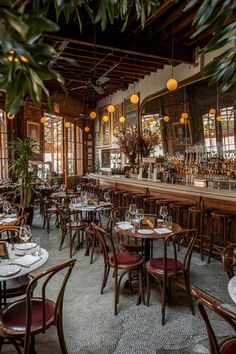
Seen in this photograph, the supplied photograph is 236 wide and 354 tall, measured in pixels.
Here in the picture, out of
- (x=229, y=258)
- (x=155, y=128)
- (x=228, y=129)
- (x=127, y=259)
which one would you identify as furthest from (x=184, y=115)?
(x=229, y=258)

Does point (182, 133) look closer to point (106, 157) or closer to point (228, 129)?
point (228, 129)

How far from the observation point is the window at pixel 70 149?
13477 mm

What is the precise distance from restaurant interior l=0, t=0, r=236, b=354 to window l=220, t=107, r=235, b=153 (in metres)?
0.04

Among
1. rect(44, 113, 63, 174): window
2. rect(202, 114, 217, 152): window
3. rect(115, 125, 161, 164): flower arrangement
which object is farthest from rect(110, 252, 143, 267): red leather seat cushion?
rect(44, 113, 63, 174): window

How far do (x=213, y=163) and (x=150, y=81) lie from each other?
444cm

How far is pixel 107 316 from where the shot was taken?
2949 millimetres

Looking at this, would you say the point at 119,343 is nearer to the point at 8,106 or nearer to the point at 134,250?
the point at 134,250

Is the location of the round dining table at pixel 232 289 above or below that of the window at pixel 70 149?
below

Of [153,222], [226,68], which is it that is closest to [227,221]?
[153,222]

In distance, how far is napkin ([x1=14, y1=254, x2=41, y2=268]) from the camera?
7.44 feet

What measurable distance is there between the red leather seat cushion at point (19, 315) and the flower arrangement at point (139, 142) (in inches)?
271

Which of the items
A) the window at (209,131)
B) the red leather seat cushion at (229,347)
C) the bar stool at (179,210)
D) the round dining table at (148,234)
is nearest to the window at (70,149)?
the window at (209,131)

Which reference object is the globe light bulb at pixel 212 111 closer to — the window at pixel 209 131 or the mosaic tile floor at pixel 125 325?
the window at pixel 209 131

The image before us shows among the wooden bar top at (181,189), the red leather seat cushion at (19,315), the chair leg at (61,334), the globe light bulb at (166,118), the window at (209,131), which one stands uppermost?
the globe light bulb at (166,118)
